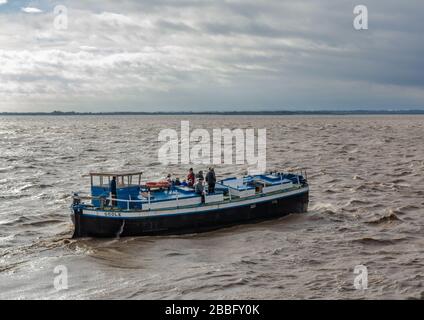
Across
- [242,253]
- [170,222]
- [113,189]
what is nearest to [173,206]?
[170,222]

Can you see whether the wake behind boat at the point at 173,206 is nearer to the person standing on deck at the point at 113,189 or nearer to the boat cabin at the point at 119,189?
the boat cabin at the point at 119,189

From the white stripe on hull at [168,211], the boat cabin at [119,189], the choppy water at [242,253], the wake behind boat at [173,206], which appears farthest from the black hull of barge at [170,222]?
the boat cabin at [119,189]

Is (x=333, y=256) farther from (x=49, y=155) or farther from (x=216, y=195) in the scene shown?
(x=49, y=155)

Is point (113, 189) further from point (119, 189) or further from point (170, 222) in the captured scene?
point (170, 222)

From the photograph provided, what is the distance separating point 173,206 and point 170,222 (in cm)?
89

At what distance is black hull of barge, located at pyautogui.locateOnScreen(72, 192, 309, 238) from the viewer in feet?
85.6

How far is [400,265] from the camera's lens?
70.2 ft

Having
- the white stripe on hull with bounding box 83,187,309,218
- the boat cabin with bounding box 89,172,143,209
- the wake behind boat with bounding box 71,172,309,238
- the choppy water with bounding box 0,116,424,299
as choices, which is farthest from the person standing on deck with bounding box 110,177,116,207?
the choppy water with bounding box 0,116,424,299

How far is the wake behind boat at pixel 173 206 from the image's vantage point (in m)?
26.1

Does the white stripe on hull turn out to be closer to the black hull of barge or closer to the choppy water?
the black hull of barge
